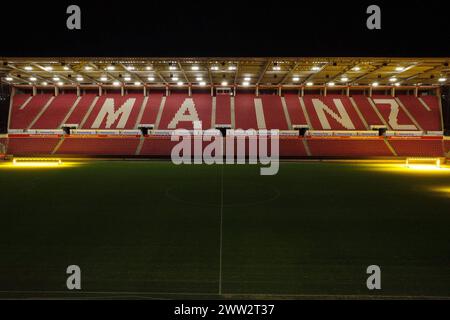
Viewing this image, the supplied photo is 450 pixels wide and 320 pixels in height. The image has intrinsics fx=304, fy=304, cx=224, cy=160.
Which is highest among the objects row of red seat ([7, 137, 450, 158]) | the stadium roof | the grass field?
the stadium roof

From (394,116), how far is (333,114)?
5995mm

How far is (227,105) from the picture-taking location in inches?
1252

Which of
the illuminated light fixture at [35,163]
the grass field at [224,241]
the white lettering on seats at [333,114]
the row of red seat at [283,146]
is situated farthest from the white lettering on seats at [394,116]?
the illuminated light fixture at [35,163]

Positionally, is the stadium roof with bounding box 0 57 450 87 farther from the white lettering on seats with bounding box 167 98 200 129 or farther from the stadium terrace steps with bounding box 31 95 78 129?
the white lettering on seats with bounding box 167 98 200 129

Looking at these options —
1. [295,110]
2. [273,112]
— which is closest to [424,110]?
[295,110]

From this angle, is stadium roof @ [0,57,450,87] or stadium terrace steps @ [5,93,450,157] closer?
stadium roof @ [0,57,450,87]

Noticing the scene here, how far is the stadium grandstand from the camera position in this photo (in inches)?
993

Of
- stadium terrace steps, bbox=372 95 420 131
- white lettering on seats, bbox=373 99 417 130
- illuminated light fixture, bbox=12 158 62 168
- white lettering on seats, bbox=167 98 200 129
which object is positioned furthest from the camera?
white lettering on seats, bbox=167 98 200 129

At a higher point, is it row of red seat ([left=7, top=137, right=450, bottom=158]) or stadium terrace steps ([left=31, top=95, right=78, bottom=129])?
stadium terrace steps ([left=31, top=95, right=78, bottom=129])

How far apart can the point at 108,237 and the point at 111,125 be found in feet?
81.2

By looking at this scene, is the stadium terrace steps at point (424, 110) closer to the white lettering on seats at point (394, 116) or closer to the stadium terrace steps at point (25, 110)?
the white lettering on seats at point (394, 116)

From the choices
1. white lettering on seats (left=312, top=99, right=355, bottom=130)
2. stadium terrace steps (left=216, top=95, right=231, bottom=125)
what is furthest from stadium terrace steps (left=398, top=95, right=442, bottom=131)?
stadium terrace steps (left=216, top=95, right=231, bottom=125)

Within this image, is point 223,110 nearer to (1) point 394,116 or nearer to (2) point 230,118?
(2) point 230,118

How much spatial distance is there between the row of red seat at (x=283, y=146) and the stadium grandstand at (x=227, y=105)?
0.09 metres
